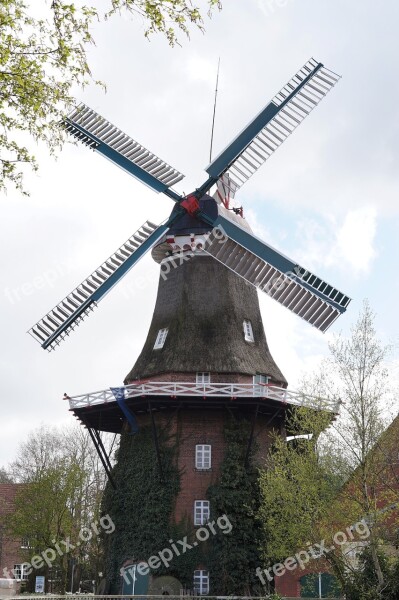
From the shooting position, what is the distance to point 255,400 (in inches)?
1109

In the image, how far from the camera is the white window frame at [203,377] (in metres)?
29.5

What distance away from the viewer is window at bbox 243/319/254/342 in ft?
101

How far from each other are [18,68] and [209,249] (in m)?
19.6

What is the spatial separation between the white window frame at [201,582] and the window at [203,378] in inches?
248

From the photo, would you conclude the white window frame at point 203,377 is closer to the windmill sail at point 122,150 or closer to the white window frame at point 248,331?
the white window frame at point 248,331

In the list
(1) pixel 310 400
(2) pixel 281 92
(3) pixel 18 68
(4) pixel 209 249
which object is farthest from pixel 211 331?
(3) pixel 18 68

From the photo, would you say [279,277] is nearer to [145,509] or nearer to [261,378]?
[261,378]

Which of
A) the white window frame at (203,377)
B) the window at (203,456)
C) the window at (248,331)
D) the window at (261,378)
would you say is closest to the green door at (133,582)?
the window at (203,456)

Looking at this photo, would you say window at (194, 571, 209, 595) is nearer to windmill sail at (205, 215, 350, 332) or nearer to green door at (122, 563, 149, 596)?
green door at (122, 563, 149, 596)

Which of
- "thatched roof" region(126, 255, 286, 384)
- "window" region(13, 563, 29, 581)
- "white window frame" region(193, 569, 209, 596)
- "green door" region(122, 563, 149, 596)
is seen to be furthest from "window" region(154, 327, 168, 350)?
"window" region(13, 563, 29, 581)

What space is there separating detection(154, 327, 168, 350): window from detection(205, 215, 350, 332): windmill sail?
3.78 metres

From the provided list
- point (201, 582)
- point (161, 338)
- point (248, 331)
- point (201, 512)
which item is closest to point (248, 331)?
point (248, 331)

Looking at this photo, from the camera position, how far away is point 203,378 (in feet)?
97.0

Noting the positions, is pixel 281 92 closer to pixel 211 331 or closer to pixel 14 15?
pixel 211 331
